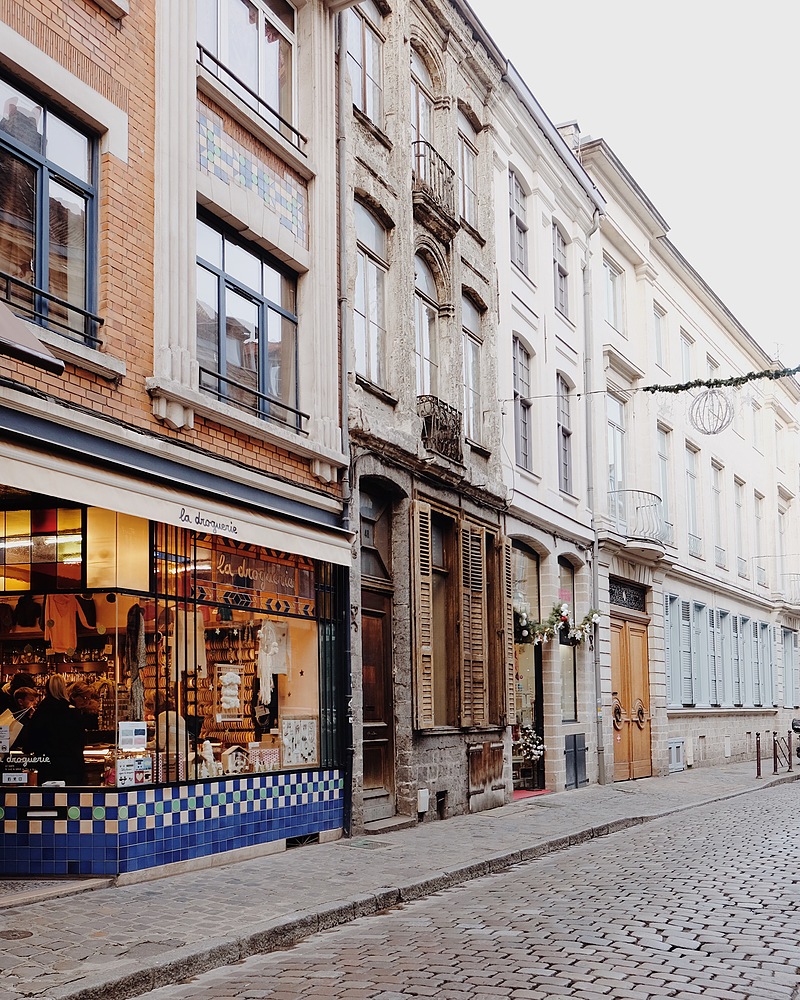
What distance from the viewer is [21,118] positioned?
941 centimetres

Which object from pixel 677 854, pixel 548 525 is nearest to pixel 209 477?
pixel 677 854

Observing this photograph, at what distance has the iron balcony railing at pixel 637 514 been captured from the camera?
24312mm

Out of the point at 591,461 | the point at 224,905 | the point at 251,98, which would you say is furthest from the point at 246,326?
the point at 591,461

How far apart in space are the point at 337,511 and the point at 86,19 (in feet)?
18.3

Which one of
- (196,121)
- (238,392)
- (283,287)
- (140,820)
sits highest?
(196,121)

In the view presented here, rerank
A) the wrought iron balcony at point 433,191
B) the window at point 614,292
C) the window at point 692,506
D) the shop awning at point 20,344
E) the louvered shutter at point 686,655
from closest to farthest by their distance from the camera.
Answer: the shop awning at point 20,344, the wrought iron balcony at point 433,191, the window at point 614,292, the louvered shutter at point 686,655, the window at point 692,506

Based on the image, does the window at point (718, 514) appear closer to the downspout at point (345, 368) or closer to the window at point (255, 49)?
the downspout at point (345, 368)

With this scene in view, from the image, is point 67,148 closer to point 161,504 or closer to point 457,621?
point 161,504

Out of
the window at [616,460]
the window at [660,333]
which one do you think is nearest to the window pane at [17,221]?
the window at [616,460]

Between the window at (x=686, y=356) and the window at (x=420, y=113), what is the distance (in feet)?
48.3

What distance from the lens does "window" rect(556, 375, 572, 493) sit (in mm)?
21969

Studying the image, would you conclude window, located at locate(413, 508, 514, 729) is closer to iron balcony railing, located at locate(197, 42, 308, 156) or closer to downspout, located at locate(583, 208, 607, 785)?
downspout, located at locate(583, 208, 607, 785)

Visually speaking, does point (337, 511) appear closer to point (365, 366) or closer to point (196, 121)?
point (365, 366)

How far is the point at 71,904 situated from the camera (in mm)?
8695
